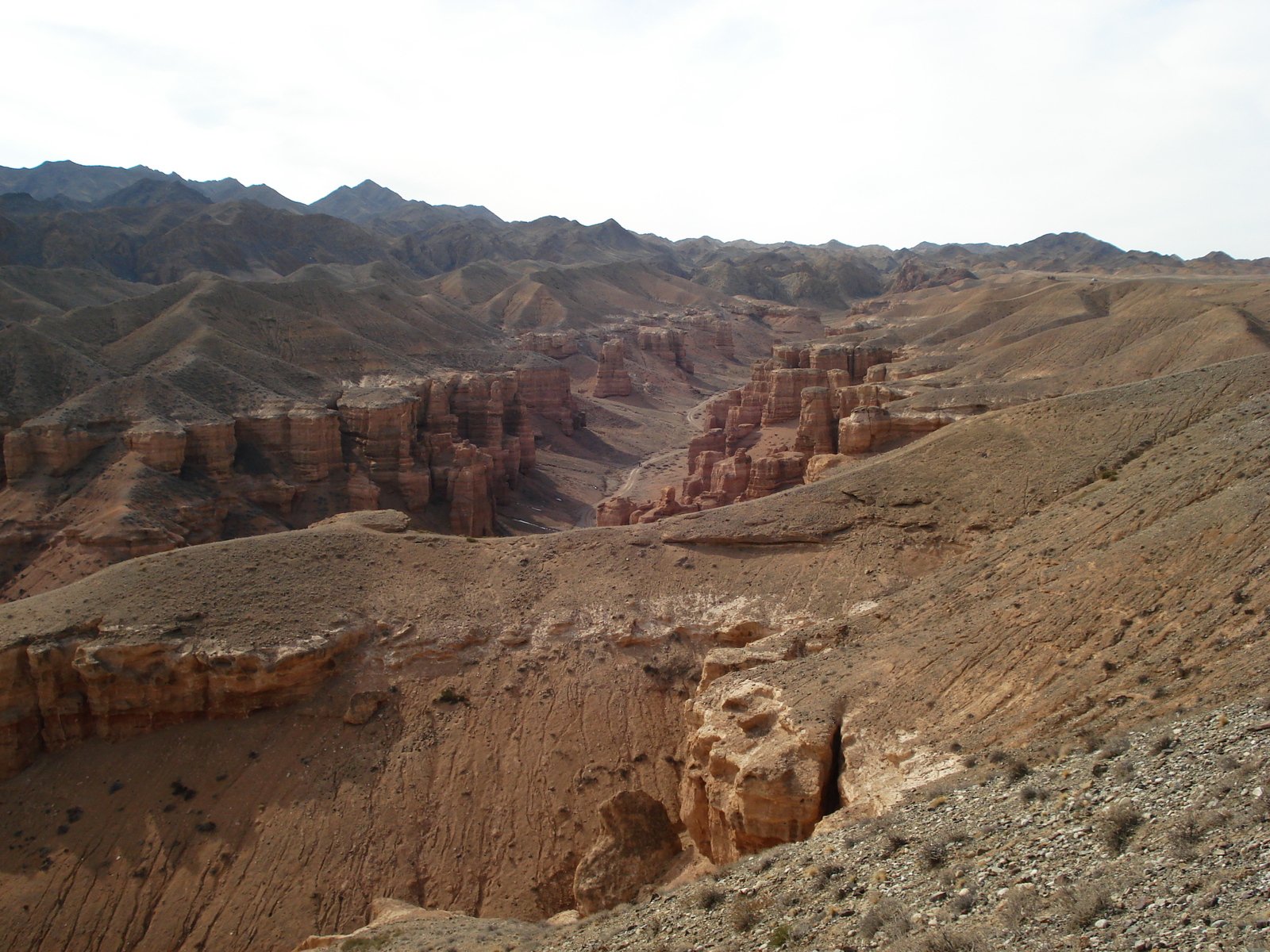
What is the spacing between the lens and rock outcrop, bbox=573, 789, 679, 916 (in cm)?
1689

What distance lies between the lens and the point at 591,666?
24.2 metres

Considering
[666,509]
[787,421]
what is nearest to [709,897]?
[666,509]

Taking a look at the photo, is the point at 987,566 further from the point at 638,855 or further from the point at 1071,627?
the point at 638,855

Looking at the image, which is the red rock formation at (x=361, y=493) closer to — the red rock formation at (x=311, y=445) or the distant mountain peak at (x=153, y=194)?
the red rock formation at (x=311, y=445)

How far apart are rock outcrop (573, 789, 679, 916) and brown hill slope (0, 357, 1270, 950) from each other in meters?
1.04

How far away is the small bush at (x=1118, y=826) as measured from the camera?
8484 millimetres

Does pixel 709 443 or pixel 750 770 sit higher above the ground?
pixel 709 443

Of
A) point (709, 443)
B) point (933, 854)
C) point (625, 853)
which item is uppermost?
Result: point (709, 443)

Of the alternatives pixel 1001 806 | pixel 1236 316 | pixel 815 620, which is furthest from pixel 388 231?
pixel 1001 806

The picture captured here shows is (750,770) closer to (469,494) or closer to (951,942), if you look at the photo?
(951,942)

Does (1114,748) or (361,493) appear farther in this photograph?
(361,493)

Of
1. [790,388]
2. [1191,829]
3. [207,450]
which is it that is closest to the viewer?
[1191,829]

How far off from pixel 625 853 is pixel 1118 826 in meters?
11.2

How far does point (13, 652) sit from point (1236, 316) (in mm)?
56271
